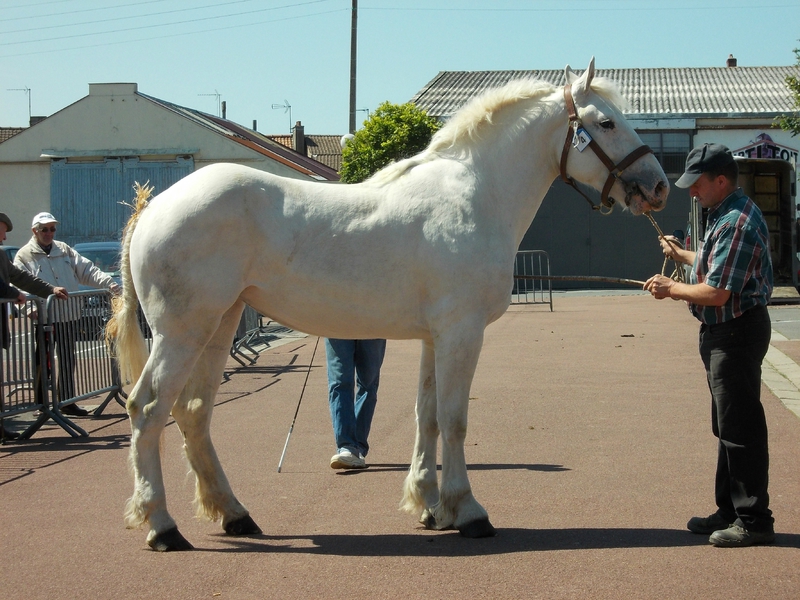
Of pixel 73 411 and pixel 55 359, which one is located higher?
pixel 55 359

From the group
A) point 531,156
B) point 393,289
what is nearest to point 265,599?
point 393,289

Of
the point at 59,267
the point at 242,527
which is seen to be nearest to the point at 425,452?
the point at 242,527

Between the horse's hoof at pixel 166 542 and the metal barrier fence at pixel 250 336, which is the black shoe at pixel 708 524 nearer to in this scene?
the horse's hoof at pixel 166 542

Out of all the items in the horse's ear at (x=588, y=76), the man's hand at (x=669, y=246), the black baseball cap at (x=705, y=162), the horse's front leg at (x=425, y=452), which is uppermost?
the horse's ear at (x=588, y=76)

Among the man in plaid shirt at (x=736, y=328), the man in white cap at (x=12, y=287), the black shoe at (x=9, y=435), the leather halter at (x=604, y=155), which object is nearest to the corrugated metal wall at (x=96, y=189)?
the man in white cap at (x=12, y=287)

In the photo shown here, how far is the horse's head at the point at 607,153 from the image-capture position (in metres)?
5.44

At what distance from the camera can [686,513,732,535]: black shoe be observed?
17.2 ft

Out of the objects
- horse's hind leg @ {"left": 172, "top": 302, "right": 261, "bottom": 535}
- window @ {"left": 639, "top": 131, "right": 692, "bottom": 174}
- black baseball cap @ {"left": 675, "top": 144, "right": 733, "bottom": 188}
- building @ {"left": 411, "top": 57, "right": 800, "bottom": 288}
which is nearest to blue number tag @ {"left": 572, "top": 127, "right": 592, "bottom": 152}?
black baseball cap @ {"left": 675, "top": 144, "right": 733, "bottom": 188}

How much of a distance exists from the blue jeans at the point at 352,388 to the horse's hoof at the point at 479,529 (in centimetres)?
203

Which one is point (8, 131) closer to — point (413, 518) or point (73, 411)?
point (73, 411)

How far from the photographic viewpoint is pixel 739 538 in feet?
16.4

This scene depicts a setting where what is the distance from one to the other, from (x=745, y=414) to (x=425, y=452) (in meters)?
1.92

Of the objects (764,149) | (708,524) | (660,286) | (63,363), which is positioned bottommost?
(708,524)

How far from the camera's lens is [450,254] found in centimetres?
525
